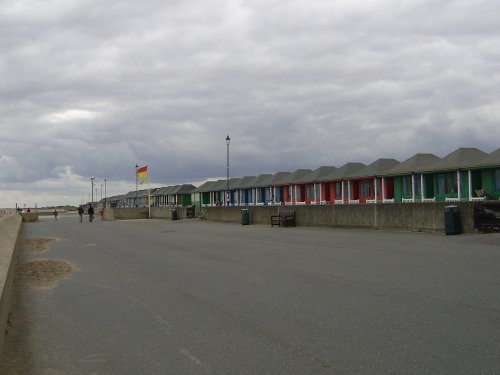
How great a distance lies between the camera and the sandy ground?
5969 mm

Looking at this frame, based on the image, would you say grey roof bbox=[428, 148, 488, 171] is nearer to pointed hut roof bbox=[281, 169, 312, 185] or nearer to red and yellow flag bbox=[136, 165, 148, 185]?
pointed hut roof bbox=[281, 169, 312, 185]

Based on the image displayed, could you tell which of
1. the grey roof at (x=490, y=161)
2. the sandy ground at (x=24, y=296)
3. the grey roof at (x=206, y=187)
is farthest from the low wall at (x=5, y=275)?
the grey roof at (x=206, y=187)

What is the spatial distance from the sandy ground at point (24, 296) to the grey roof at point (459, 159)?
2527 centimetres

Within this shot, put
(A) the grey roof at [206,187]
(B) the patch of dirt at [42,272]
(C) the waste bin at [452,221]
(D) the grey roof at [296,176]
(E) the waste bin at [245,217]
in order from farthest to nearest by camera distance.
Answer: (A) the grey roof at [206,187], (D) the grey roof at [296,176], (E) the waste bin at [245,217], (C) the waste bin at [452,221], (B) the patch of dirt at [42,272]

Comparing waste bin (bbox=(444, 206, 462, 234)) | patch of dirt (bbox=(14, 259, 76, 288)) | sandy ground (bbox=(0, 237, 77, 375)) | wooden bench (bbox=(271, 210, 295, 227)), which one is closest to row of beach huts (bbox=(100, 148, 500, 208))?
wooden bench (bbox=(271, 210, 295, 227))

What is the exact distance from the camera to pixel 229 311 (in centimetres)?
789

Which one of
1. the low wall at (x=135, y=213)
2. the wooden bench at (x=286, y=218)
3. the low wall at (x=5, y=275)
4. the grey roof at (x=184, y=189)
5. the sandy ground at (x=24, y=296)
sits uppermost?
the grey roof at (x=184, y=189)

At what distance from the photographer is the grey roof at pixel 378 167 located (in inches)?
1660

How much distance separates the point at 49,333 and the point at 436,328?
498 centimetres

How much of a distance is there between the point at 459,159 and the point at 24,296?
3047 cm

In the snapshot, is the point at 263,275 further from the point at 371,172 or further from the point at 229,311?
the point at 371,172

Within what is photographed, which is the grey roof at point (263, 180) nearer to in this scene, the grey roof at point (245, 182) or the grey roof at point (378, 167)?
Answer: the grey roof at point (245, 182)

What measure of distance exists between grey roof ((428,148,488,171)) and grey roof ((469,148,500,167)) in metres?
0.98

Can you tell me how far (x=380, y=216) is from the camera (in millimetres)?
24344
